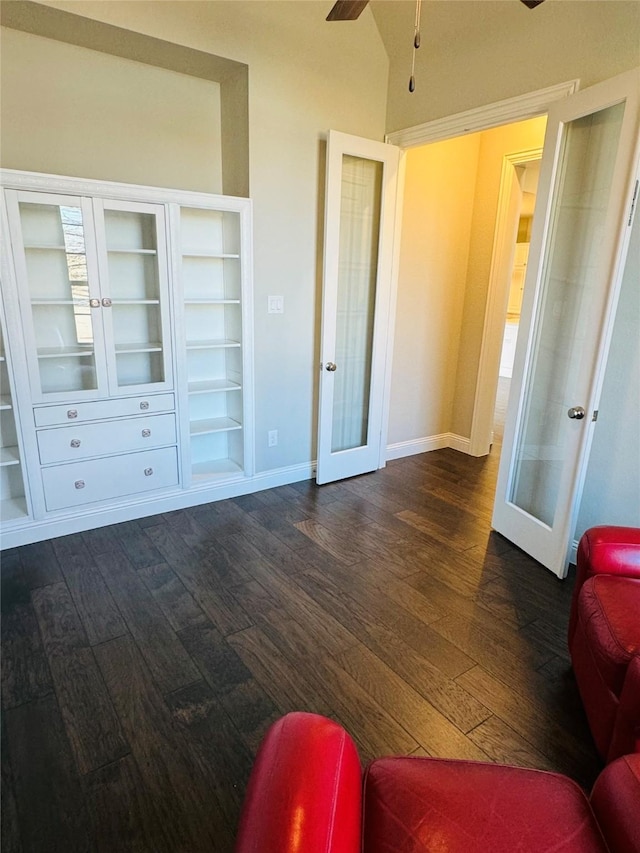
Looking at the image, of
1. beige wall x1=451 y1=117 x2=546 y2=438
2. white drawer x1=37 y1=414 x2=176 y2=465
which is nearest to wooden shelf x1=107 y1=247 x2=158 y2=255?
white drawer x1=37 y1=414 x2=176 y2=465

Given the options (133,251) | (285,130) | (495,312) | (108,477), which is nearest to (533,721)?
(108,477)

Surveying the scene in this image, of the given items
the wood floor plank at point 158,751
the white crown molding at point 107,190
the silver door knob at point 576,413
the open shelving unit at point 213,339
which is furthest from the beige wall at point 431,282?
the wood floor plank at point 158,751

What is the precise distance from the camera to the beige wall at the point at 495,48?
2.31m

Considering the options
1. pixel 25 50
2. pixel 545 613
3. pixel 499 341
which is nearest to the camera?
pixel 545 613

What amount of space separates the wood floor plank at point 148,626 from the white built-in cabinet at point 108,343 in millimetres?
534

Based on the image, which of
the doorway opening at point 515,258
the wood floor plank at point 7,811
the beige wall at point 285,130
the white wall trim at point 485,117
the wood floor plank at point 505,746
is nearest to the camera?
the wood floor plank at point 7,811

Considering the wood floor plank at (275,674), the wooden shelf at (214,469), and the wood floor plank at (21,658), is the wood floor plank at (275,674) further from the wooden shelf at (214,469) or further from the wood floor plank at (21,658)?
the wooden shelf at (214,469)

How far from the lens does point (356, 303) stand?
377 centimetres

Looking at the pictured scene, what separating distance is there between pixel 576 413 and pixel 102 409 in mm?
2591

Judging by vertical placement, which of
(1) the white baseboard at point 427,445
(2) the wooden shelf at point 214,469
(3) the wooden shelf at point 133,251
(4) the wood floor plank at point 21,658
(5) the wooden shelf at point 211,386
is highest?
(3) the wooden shelf at point 133,251

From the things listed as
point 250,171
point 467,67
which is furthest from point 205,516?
point 467,67

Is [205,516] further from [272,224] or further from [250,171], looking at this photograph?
[250,171]

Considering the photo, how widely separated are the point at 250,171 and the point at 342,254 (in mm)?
840

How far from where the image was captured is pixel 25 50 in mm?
2656
